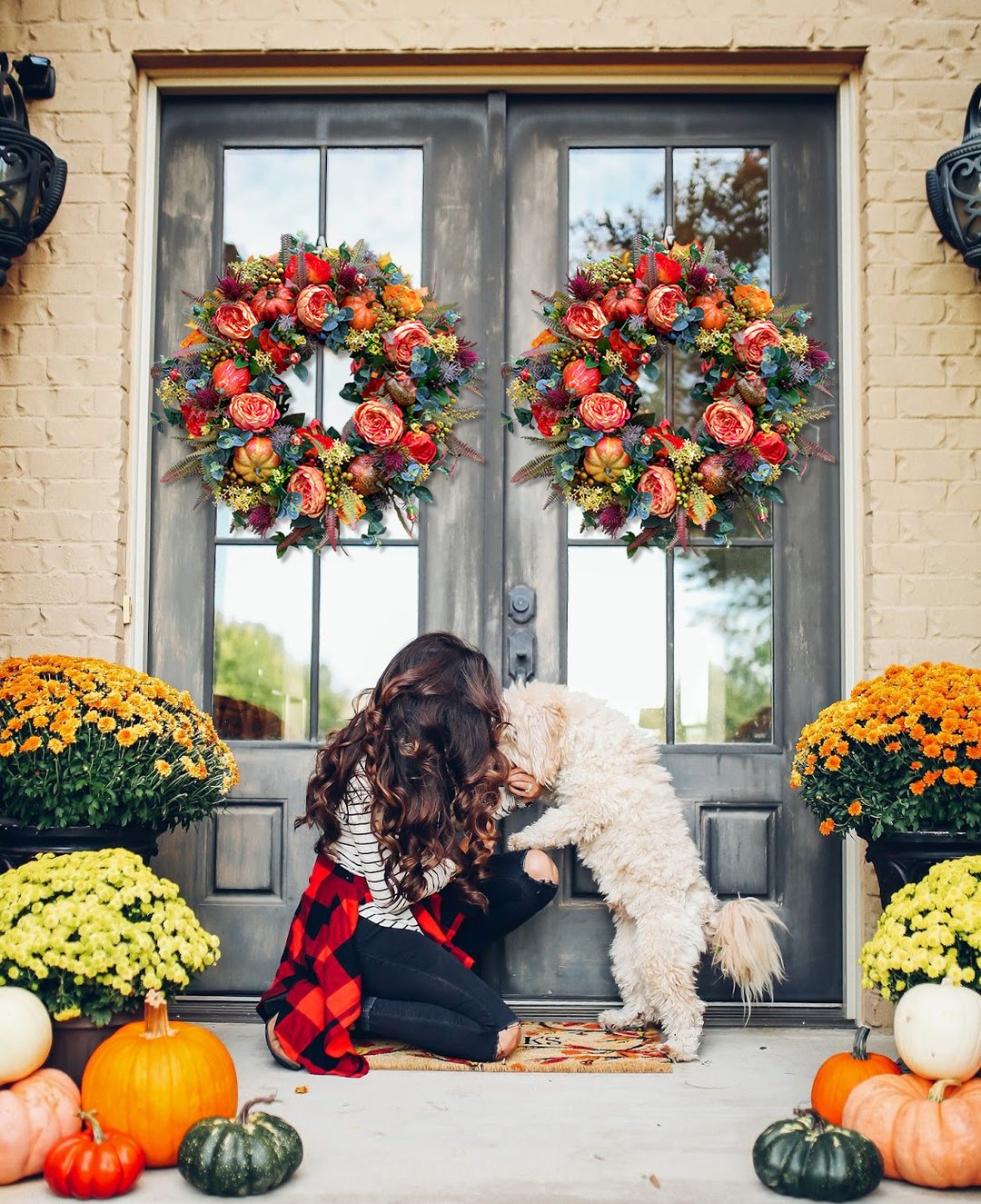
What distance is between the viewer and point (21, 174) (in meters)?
3.38

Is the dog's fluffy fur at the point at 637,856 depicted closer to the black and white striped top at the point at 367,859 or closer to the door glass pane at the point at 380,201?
the black and white striped top at the point at 367,859

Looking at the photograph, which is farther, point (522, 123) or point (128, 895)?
point (522, 123)

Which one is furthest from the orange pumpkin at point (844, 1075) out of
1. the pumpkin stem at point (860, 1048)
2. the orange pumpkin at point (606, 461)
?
the orange pumpkin at point (606, 461)

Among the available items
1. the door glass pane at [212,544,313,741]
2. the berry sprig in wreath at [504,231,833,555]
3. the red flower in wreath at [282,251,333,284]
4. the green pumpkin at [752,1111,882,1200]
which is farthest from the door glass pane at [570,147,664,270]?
the green pumpkin at [752,1111,882,1200]

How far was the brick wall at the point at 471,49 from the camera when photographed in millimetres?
3594

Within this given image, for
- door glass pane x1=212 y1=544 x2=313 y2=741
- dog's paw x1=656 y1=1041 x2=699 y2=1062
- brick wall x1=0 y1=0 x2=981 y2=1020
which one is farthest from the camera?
door glass pane x1=212 y1=544 x2=313 y2=741

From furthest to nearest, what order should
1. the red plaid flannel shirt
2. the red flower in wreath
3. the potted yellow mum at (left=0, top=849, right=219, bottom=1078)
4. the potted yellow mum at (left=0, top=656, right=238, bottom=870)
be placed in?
the red flower in wreath < the red plaid flannel shirt < the potted yellow mum at (left=0, top=656, right=238, bottom=870) < the potted yellow mum at (left=0, top=849, right=219, bottom=1078)

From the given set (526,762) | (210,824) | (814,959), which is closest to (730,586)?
(526,762)

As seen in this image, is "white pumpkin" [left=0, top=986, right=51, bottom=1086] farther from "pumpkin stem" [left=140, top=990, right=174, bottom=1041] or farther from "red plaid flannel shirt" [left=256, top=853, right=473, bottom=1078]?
"red plaid flannel shirt" [left=256, top=853, right=473, bottom=1078]

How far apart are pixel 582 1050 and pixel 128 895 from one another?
1336 mm

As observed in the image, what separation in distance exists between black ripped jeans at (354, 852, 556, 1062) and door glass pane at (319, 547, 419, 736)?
848 millimetres

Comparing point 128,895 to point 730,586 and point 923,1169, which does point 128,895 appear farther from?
point 730,586

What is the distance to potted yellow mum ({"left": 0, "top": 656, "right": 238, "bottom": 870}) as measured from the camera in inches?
115

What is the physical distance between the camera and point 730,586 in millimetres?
3805
